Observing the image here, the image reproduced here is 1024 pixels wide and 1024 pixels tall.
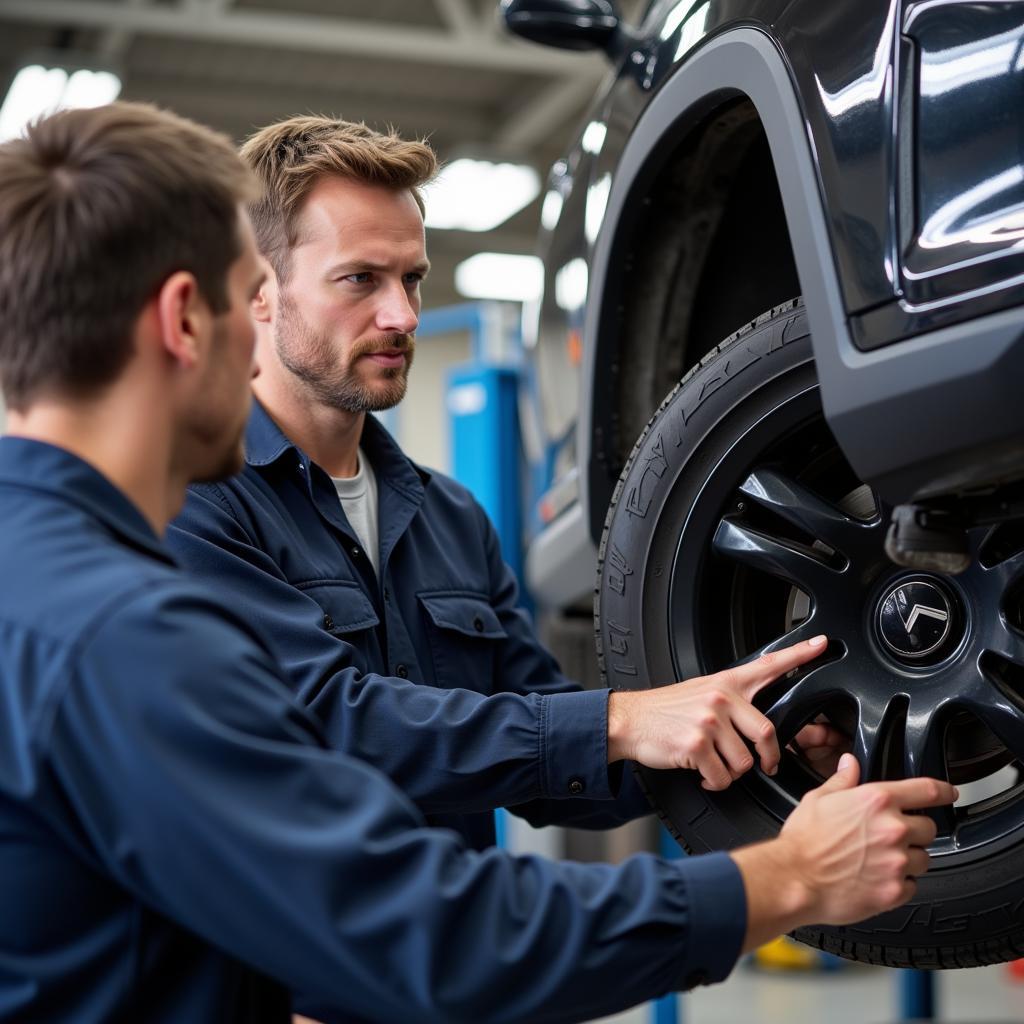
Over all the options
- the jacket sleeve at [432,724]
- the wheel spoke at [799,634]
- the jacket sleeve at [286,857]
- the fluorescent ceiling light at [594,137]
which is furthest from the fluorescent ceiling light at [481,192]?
the jacket sleeve at [286,857]

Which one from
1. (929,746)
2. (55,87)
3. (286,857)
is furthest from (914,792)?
(55,87)

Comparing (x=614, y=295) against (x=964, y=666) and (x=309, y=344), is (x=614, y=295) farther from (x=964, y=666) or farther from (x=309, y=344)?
Answer: (x=964, y=666)

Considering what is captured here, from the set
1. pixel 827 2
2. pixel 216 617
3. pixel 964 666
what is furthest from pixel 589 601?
pixel 216 617

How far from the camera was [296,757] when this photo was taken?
94 centimetres

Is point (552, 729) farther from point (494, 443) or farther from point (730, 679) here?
point (494, 443)

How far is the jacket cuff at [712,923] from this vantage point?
102 cm

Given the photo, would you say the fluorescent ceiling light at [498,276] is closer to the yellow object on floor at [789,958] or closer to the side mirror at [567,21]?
the yellow object on floor at [789,958]

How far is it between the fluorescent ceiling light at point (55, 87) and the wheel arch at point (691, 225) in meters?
5.19

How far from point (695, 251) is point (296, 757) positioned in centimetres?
104

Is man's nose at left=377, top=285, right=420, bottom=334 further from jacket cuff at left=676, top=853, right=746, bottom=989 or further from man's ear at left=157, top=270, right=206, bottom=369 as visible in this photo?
jacket cuff at left=676, top=853, right=746, bottom=989

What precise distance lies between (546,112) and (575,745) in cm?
702

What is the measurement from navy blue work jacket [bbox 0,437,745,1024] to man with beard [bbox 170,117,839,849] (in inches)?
16.9

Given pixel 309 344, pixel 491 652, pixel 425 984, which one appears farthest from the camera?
pixel 491 652

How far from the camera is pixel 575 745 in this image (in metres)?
1.46
